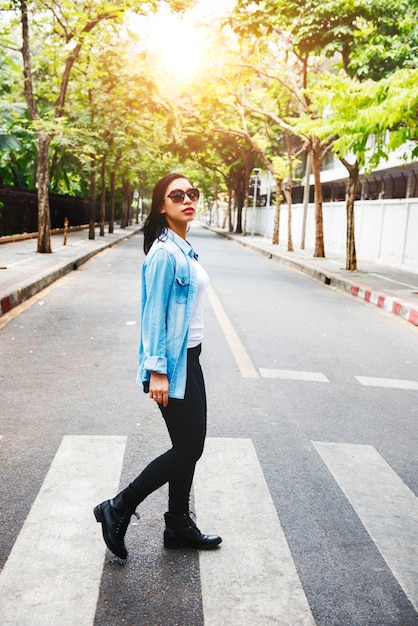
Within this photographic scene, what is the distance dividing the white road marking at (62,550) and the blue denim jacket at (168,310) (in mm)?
893

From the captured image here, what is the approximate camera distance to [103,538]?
3145 millimetres

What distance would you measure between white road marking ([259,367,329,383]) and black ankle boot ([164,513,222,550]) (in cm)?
354

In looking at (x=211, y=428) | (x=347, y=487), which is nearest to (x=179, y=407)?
(x=347, y=487)

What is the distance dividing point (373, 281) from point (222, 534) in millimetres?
13638

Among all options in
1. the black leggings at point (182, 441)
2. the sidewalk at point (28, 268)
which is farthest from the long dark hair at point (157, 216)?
the sidewalk at point (28, 268)

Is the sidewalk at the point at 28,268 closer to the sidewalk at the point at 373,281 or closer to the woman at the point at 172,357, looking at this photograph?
the sidewalk at the point at 373,281

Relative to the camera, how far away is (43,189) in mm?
18391

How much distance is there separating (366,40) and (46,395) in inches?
581

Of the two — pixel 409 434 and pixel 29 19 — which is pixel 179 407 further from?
pixel 29 19

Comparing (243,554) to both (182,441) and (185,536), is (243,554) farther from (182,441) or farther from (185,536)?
(182,441)

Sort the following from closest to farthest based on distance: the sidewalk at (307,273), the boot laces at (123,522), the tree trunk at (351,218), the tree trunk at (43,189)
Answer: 1. the boot laces at (123,522)
2. the sidewalk at (307,273)
3. the tree trunk at (43,189)
4. the tree trunk at (351,218)

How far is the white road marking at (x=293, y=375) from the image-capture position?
670 centimetres

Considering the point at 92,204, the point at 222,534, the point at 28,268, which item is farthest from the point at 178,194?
the point at 92,204

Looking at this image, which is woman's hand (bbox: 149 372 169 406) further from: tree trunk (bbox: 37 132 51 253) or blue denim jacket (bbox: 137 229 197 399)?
tree trunk (bbox: 37 132 51 253)
